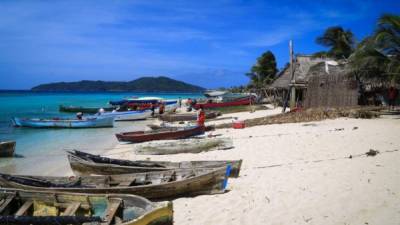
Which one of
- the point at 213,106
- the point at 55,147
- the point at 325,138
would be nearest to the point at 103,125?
the point at 55,147

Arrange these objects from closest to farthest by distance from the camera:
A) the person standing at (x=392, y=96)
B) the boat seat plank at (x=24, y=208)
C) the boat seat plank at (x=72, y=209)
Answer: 1. the boat seat plank at (x=72, y=209)
2. the boat seat plank at (x=24, y=208)
3. the person standing at (x=392, y=96)

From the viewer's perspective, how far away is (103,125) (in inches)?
989

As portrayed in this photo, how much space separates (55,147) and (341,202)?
14655 millimetres

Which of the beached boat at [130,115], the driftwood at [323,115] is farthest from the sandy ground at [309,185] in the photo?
the beached boat at [130,115]

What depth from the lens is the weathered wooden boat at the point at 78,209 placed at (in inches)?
186

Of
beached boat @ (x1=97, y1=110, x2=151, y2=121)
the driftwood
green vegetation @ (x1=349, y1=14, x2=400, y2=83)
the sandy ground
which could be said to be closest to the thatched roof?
the driftwood

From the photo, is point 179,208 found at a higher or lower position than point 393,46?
lower

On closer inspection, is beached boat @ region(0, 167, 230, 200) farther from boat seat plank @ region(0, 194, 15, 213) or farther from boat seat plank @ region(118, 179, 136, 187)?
boat seat plank @ region(0, 194, 15, 213)

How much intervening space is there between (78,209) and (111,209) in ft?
2.42

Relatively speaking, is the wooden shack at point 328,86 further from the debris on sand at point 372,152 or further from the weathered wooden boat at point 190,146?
the debris on sand at point 372,152

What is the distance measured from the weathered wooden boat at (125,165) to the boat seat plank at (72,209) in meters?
2.82

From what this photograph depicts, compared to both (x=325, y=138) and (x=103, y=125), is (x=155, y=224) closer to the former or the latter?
(x=325, y=138)

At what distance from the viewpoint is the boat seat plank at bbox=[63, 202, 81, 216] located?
→ 5364 millimetres

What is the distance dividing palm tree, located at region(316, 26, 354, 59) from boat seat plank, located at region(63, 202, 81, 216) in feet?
86.4
